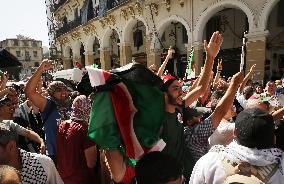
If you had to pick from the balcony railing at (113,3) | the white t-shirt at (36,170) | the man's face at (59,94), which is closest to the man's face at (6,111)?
the man's face at (59,94)

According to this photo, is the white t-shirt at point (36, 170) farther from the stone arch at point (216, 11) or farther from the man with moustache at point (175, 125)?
the stone arch at point (216, 11)

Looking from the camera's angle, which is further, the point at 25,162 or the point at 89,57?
the point at 89,57

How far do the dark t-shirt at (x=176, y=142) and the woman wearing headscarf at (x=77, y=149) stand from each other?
0.72m

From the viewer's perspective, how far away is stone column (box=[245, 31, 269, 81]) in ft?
37.5

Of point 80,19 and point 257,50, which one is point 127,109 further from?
Result: point 80,19

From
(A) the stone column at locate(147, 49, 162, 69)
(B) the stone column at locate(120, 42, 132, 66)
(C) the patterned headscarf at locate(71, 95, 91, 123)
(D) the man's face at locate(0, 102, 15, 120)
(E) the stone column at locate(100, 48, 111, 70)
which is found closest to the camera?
(C) the patterned headscarf at locate(71, 95, 91, 123)

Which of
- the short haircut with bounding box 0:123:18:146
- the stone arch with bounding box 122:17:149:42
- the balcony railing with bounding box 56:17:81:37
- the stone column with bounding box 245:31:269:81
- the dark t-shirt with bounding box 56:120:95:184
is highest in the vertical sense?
the balcony railing with bounding box 56:17:81:37

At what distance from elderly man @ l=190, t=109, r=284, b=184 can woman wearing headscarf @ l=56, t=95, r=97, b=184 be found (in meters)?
1.30

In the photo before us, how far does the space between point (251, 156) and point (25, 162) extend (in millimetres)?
1596

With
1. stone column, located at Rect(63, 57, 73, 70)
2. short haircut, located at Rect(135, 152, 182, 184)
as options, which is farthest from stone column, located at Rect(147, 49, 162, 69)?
stone column, located at Rect(63, 57, 73, 70)

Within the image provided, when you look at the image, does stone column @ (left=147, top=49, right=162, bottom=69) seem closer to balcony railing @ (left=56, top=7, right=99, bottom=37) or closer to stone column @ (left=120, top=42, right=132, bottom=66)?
stone column @ (left=120, top=42, right=132, bottom=66)

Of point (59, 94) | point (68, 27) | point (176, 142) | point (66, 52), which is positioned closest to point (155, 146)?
point (176, 142)

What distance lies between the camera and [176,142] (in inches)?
100

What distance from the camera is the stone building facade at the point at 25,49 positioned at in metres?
72.9
